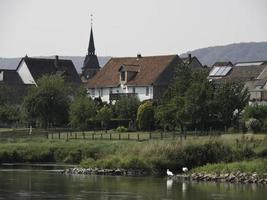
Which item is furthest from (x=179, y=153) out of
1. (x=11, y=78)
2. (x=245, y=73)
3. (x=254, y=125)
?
(x=11, y=78)

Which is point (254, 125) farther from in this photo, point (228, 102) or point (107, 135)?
point (107, 135)

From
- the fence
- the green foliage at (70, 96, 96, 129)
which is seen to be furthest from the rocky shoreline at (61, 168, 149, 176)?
the green foliage at (70, 96, 96, 129)

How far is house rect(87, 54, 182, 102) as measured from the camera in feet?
379

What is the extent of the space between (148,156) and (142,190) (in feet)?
40.8

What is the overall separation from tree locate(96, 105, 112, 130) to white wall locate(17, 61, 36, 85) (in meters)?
46.4

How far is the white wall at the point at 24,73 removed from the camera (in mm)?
144887

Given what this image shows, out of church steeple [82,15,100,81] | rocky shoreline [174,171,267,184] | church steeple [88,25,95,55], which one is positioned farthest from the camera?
church steeple [88,25,95,55]

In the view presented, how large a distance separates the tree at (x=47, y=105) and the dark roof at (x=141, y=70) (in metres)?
11.6

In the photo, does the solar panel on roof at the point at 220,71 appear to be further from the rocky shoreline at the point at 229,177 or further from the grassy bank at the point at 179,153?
the rocky shoreline at the point at 229,177

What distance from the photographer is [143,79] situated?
4572 inches

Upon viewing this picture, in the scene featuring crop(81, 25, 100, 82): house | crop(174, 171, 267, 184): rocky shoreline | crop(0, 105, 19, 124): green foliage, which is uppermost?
crop(81, 25, 100, 82): house

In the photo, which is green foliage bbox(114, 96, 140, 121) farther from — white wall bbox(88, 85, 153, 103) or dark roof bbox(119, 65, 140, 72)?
dark roof bbox(119, 65, 140, 72)

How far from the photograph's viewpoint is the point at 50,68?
148 metres

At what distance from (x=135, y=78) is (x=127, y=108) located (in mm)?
17624
